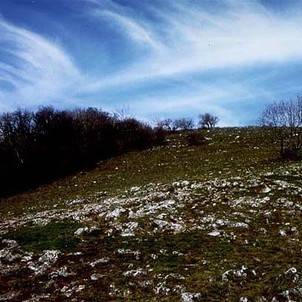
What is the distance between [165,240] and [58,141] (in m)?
43.1

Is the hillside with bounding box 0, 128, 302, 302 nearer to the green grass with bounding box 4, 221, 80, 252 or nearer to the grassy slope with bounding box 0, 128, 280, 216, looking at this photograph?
the green grass with bounding box 4, 221, 80, 252

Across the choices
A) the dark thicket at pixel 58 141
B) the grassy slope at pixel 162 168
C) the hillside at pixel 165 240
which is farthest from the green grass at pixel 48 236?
the dark thicket at pixel 58 141

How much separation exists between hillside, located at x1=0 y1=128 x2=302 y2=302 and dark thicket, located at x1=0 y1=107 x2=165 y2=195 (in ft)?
48.6

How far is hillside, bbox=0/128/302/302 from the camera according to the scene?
19.7 metres

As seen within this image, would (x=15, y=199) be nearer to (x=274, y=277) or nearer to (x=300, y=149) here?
(x=300, y=149)

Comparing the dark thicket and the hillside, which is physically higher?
the dark thicket

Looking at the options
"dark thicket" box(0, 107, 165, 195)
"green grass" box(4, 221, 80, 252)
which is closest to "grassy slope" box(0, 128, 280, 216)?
"dark thicket" box(0, 107, 165, 195)

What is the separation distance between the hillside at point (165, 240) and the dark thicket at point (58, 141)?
14824 millimetres

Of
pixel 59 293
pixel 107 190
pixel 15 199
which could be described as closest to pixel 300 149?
pixel 107 190

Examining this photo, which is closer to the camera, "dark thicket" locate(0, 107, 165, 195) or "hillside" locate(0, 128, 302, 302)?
"hillside" locate(0, 128, 302, 302)

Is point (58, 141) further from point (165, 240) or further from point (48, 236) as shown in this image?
point (165, 240)

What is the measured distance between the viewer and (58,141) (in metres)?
65.9

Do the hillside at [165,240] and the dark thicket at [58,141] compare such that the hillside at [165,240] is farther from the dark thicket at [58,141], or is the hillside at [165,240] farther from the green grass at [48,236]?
the dark thicket at [58,141]

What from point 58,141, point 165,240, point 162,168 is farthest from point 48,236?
point 58,141
